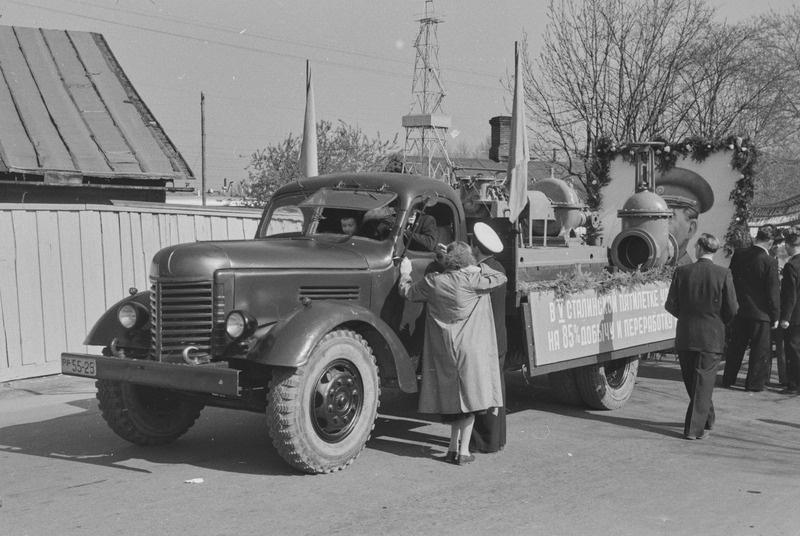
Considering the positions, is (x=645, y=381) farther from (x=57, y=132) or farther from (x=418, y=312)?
(x=57, y=132)

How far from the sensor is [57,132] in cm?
1599

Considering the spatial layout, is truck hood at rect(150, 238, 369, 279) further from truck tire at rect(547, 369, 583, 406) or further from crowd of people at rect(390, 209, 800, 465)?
truck tire at rect(547, 369, 583, 406)

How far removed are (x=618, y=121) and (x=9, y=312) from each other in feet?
52.0

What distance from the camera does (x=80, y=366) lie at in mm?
6688

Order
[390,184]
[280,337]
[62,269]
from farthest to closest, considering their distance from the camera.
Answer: [62,269]
[390,184]
[280,337]

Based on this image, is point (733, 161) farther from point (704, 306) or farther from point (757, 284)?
point (704, 306)

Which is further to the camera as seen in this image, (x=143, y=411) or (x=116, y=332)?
(x=143, y=411)

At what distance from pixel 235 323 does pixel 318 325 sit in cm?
60

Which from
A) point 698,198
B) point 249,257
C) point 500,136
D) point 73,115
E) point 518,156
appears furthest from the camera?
point 500,136

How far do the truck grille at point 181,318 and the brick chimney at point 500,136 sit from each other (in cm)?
2496

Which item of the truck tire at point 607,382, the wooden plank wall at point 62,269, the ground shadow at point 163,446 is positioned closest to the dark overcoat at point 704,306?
the truck tire at point 607,382

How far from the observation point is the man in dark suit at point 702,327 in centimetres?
780

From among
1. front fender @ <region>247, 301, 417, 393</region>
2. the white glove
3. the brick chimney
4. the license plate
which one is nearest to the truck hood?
the white glove

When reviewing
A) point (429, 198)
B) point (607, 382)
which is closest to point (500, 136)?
point (607, 382)
